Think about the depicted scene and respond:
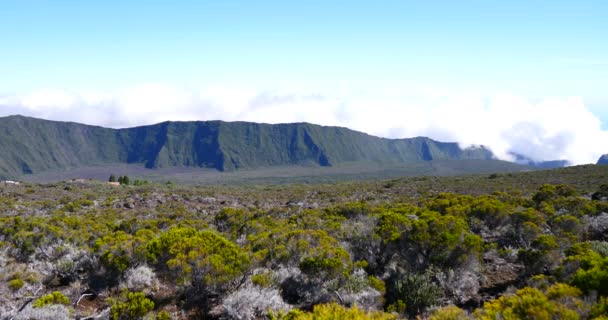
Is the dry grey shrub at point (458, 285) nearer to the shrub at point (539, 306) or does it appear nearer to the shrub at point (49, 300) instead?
the shrub at point (539, 306)

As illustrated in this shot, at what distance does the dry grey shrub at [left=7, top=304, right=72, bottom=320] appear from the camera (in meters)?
8.10

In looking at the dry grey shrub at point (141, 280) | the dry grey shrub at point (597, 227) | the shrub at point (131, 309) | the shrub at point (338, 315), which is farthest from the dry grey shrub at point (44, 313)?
the dry grey shrub at point (597, 227)

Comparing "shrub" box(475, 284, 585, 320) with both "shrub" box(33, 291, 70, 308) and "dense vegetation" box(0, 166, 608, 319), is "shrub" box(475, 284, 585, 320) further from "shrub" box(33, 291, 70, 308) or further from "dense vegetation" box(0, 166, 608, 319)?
"shrub" box(33, 291, 70, 308)

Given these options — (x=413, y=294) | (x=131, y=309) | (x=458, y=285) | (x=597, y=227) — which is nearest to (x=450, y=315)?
(x=413, y=294)

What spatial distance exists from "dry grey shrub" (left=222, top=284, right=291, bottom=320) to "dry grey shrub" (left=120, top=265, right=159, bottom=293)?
261 centimetres

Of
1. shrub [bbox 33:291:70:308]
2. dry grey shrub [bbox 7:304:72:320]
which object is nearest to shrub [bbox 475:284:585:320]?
dry grey shrub [bbox 7:304:72:320]

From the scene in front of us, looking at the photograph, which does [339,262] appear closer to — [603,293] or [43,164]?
[603,293]

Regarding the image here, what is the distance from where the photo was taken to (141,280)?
10.9 m

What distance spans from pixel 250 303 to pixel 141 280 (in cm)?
341

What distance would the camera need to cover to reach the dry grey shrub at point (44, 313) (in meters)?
8.10

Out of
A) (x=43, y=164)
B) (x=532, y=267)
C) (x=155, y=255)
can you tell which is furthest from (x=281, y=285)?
(x=43, y=164)

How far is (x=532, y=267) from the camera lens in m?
11.2

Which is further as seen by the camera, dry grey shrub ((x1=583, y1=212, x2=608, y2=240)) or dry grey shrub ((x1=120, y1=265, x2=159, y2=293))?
dry grey shrub ((x1=583, y1=212, x2=608, y2=240))

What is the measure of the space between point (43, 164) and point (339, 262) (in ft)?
722
